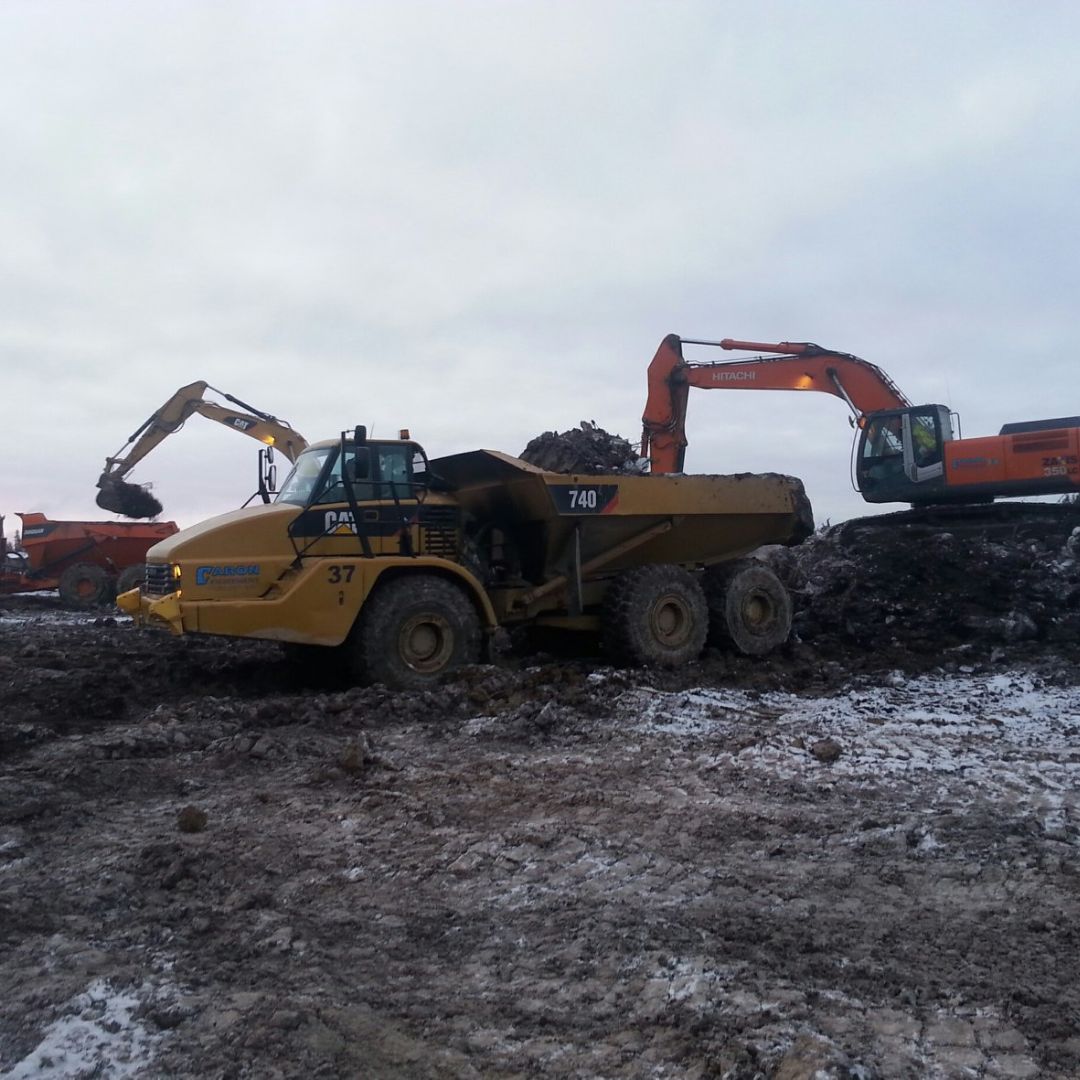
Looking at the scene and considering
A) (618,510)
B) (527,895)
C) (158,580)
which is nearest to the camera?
(527,895)

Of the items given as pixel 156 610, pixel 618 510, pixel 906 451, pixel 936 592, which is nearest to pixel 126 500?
pixel 156 610

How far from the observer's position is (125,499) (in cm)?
1984

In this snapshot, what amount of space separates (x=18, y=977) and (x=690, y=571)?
308 inches

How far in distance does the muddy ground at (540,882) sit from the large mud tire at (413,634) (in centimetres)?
38

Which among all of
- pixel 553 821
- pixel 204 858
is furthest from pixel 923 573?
pixel 204 858

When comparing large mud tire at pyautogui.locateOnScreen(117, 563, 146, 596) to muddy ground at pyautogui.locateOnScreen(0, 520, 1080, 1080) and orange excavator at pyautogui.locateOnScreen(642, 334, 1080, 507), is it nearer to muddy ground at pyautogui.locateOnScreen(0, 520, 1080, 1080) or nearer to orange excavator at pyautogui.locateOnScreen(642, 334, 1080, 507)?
orange excavator at pyautogui.locateOnScreen(642, 334, 1080, 507)

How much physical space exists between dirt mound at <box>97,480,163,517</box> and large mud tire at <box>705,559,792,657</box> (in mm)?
13272

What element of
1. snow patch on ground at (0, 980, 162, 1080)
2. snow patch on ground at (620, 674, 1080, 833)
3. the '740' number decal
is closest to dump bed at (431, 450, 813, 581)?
the '740' number decal

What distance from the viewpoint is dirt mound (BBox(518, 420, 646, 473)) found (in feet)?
36.7

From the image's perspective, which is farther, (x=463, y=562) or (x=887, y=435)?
(x=887, y=435)

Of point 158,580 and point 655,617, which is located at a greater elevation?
point 158,580

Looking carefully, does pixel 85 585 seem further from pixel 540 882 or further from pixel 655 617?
pixel 540 882

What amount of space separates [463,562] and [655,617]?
6.08 ft

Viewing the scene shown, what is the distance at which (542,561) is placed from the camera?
9438mm
